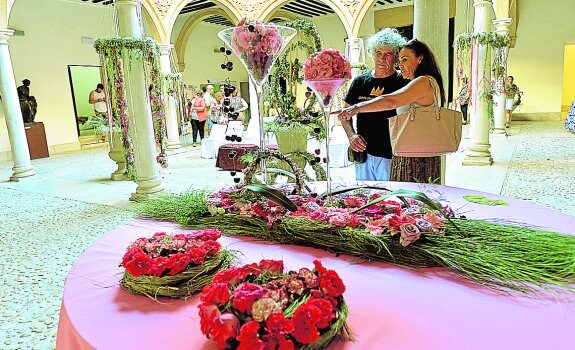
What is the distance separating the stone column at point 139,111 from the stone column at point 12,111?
336 centimetres

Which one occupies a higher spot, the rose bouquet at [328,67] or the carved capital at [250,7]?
the carved capital at [250,7]

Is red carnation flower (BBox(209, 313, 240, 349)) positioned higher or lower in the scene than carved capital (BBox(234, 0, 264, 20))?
lower

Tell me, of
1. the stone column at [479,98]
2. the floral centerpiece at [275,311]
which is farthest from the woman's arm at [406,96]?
the stone column at [479,98]

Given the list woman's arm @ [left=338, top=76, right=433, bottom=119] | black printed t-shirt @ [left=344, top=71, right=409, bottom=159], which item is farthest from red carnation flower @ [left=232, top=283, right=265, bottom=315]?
black printed t-shirt @ [left=344, top=71, right=409, bottom=159]

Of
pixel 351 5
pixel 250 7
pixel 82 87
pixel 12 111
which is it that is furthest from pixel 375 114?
pixel 82 87

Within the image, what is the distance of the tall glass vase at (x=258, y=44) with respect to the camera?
1.65 m

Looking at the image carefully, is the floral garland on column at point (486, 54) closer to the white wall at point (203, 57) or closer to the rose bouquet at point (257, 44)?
the rose bouquet at point (257, 44)

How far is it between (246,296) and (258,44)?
1132 mm

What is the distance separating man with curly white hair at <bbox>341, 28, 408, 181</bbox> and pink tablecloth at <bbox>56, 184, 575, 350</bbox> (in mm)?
1454

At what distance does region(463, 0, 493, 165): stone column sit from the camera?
19.9ft

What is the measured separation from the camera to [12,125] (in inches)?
280

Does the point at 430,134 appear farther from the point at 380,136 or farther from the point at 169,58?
the point at 169,58

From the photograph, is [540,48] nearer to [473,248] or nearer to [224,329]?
[473,248]

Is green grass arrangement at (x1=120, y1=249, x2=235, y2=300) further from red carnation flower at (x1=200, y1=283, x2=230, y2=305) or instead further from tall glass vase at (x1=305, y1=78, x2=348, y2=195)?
tall glass vase at (x1=305, y1=78, x2=348, y2=195)
